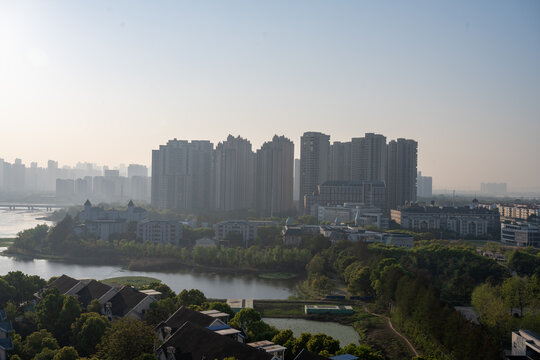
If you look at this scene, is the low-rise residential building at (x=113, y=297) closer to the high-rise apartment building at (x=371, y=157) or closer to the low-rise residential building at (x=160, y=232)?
the low-rise residential building at (x=160, y=232)

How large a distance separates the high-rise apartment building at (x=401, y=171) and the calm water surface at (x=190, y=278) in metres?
11.2

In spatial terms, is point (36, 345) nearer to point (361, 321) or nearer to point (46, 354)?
point (46, 354)

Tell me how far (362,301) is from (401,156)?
1288 centimetres

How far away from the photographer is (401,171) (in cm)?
1947

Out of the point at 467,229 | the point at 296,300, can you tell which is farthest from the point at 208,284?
the point at 467,229

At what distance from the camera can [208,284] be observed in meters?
8.92

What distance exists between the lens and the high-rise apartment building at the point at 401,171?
63.6 feet

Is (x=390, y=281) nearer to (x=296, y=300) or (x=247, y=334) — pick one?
(x=296, y=300)

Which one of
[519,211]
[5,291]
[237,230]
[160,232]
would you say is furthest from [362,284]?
[519,211]

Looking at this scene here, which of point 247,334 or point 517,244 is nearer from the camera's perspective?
point 247,334

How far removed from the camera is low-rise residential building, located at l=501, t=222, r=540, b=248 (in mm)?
12406

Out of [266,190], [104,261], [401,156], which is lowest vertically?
[104,261]

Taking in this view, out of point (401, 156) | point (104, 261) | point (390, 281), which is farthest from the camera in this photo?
point (401, 156)

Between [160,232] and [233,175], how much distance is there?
695cm
